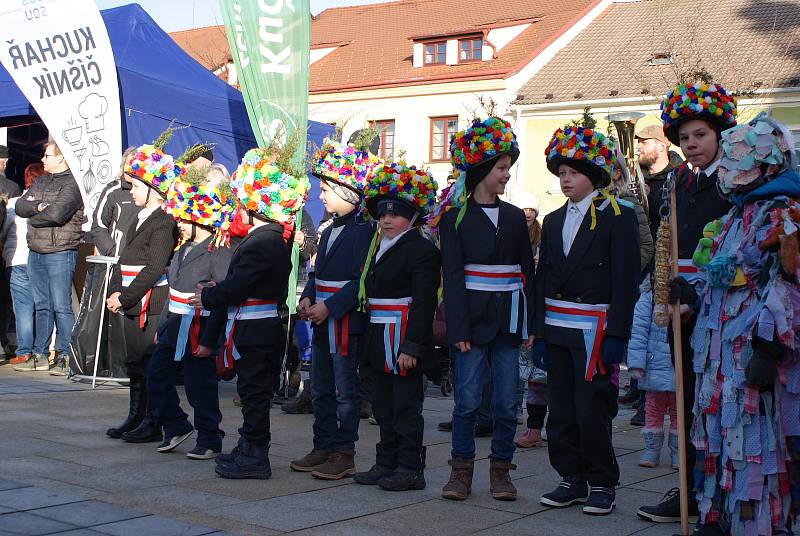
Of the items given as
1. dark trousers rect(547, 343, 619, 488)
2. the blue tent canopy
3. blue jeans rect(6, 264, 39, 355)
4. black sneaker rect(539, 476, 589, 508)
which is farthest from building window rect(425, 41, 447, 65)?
black sneaker rect(539, 476, 589, 508)

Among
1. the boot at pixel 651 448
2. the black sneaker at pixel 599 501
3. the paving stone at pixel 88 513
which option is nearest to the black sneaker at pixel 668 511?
the black sneaker at pixel 599 501

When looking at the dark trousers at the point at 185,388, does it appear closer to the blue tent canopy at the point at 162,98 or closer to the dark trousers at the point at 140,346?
the dark trousers at the point at 140,346

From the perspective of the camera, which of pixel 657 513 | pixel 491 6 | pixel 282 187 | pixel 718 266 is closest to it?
pixel 718 266

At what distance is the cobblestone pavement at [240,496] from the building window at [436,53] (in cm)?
2955

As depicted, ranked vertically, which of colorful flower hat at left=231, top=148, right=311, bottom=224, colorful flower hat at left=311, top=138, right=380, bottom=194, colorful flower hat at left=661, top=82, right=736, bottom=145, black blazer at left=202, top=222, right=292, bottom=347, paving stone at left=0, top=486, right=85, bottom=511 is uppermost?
colorful flower hat at left=661, top=82, right=736, bottom=145

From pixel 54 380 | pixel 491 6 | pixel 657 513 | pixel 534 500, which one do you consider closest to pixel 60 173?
pixel 54 380

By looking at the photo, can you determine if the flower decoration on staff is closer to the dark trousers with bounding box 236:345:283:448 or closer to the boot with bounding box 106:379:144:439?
the boot with bounding box 106:379:144:439

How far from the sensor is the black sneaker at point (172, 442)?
663 cm

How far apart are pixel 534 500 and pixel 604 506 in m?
0.44

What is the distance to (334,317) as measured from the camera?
610 centimetres

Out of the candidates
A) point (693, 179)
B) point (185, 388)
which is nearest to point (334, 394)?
point (185, 388)

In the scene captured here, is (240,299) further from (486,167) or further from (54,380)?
(54,380)

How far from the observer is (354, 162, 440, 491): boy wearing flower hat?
19.0 feet

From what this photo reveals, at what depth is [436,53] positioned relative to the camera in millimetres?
36156
